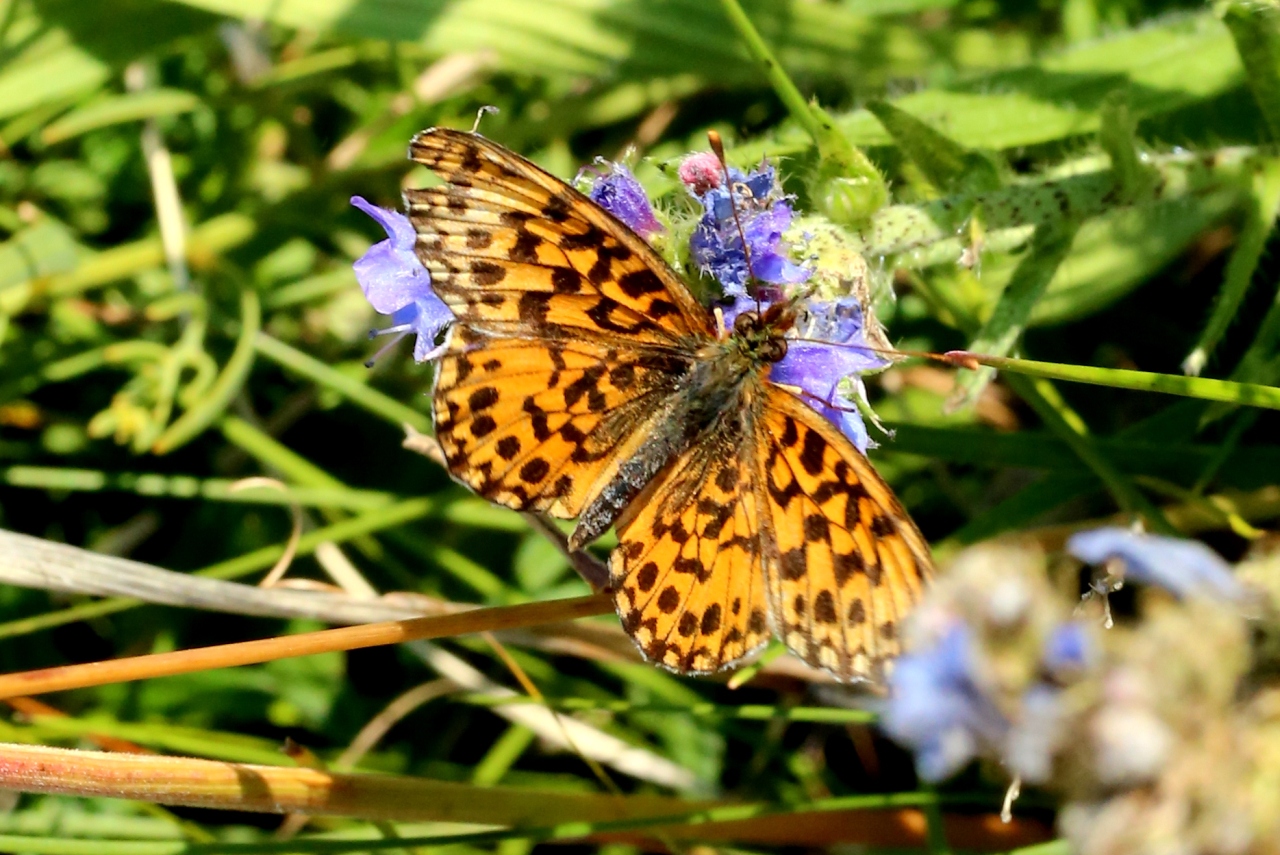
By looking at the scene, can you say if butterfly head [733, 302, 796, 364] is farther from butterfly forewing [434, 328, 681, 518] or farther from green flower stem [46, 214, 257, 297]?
green flower stem [46, 214, 257, 297]

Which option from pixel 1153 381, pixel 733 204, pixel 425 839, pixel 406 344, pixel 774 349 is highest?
pixel 733 204

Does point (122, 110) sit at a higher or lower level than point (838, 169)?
higher

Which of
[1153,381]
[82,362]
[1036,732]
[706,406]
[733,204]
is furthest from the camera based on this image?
[82,362]

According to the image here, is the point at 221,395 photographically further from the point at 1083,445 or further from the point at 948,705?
the point at 948,705

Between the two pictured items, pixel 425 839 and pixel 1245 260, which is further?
pixel 1245 260

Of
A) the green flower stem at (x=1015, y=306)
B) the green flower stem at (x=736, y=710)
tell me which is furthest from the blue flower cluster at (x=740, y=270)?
the green flower stem at (x=736, y=710)

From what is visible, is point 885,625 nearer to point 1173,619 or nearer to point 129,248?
point 1173,619

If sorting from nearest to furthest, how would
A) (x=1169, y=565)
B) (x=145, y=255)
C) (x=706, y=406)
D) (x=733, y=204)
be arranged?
(x=1169, y=565)
(x=733, y=204)
(x=706, y=406)
(x=145, y=255)

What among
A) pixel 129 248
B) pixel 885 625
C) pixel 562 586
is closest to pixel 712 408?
pixel 885 625

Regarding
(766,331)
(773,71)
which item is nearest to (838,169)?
(773,71)
